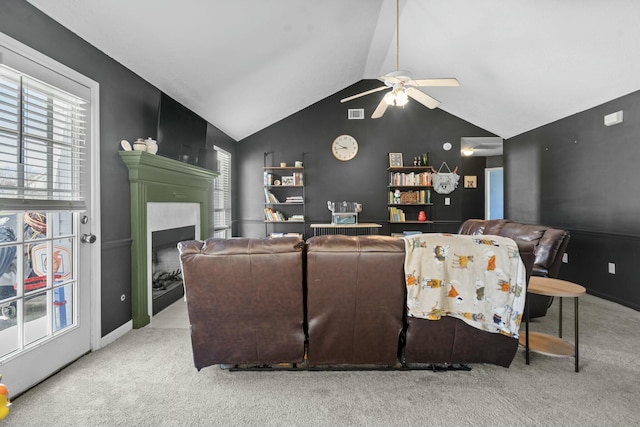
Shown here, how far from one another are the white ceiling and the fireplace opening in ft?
5.16

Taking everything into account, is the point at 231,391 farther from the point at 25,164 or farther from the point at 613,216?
the point at 613,216

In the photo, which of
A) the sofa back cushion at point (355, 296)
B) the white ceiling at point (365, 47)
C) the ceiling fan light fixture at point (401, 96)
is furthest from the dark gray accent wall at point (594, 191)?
the sofa back cushion at point (355, 296)

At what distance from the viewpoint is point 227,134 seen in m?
5.64

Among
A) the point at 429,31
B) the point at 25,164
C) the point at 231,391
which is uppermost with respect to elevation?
the point at 429,31

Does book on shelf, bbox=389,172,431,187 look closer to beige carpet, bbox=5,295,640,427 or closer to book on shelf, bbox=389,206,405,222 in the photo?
book on shelf, bbox=389,206,405,222

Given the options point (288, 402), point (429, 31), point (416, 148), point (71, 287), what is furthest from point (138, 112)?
point (416, 148)

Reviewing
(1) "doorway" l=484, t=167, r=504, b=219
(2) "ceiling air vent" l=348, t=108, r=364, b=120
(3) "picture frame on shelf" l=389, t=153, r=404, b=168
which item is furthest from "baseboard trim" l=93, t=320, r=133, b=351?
(1) "doorway" l=484, t=167, r=504, b=219

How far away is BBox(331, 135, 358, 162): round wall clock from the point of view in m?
6.17

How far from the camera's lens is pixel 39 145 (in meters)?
1.99

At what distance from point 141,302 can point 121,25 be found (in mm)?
2275

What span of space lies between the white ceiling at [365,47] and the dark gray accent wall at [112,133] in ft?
0.34

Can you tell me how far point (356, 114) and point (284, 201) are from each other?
7.13 ft

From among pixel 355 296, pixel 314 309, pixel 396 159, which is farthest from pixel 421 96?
pixel 396 159

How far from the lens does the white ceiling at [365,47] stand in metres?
2.57
